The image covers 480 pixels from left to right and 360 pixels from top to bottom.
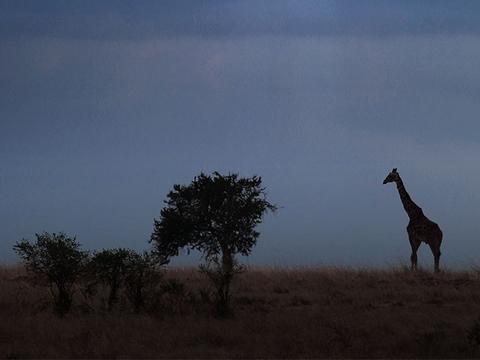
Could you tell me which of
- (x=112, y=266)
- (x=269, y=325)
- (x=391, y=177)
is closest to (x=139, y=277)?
(x=112, y=266)

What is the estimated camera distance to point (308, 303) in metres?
21.8

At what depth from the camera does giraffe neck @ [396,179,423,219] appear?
107ft

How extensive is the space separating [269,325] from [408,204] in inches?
673

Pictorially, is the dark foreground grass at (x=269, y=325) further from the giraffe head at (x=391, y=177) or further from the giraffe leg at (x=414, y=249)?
the giraffe head at (x=391, y=177)

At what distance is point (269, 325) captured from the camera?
56.7ft

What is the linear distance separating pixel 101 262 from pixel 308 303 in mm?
5874

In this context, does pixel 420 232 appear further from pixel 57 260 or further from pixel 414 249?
pixel 57 260

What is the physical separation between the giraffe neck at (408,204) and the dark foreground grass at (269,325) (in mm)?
7011

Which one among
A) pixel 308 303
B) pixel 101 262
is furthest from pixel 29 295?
pixel 308 303

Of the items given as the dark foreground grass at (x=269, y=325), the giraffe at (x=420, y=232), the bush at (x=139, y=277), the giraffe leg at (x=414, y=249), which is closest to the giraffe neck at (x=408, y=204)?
the giraffe at (x=420, y=232)

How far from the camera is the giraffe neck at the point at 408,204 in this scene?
3247 cm

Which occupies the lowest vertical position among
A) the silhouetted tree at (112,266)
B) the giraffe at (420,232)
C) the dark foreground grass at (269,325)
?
the dark foreground grass at (269,325)

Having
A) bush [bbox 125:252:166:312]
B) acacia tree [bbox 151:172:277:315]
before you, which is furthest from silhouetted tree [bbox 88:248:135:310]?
acacia tree [bbox 151:172:277:315]

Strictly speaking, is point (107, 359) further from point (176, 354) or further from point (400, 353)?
point (400, 353)
